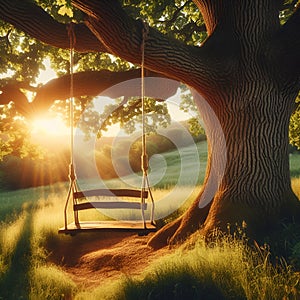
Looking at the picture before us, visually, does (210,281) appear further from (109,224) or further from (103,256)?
(103,256)

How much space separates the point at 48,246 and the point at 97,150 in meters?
22.5

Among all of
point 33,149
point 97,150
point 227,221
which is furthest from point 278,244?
point 97,150

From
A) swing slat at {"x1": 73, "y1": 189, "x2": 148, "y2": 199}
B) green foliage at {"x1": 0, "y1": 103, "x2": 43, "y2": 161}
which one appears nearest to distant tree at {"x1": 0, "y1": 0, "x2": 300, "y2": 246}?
swing slat at {"x1": 73, "y1": 189, "x2": 148, "y2": 199}

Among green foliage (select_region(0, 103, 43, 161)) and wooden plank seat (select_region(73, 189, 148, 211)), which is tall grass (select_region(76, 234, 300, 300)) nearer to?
wooden plank seat (select_region(73, 189, 148, 211))

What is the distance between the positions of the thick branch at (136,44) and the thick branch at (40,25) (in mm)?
1249

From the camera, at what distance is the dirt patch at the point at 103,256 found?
7.57 metres

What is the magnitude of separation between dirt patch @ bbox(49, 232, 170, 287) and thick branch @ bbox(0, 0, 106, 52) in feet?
13.7

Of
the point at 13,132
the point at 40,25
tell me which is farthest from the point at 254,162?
the point at 13,132

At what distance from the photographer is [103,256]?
28.3 feet

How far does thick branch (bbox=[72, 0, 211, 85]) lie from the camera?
19.4ft

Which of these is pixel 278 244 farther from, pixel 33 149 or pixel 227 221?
pixel 33 149

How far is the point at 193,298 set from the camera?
5238 mm

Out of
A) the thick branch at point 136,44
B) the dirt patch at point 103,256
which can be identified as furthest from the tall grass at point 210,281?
the thick branch at point 136,44

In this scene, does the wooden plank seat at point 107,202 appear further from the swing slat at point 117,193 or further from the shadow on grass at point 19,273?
the shadow on grass at point 19,273
